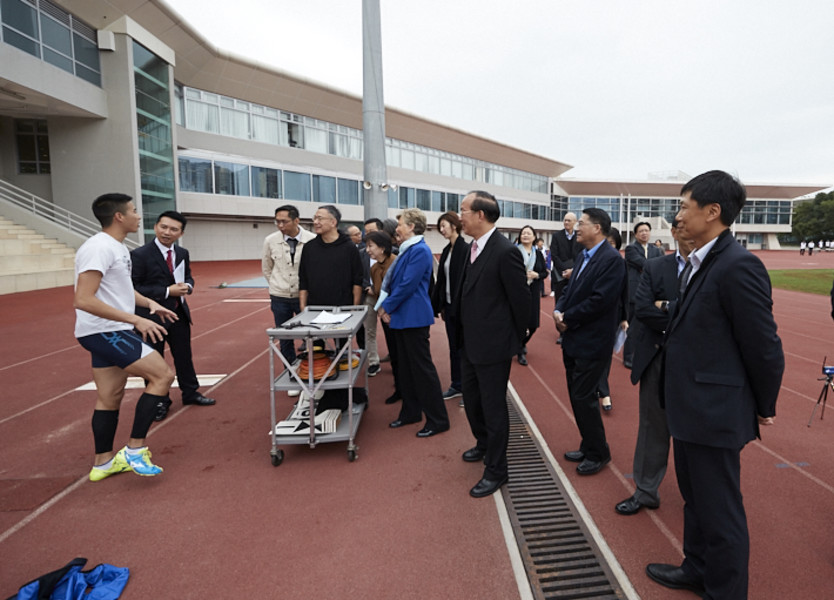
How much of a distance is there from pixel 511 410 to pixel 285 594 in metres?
3.08

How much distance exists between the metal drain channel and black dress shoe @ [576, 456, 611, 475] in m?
0.20

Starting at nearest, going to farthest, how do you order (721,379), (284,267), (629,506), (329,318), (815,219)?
1. (721,379)
2. (629,506)
3. (329,318)
4. (284,267)
5. (815,219)

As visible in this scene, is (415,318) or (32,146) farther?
(32,146)

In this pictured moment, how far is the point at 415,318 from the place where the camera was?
163 inches

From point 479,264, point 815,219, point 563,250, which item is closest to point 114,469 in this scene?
point 479,264

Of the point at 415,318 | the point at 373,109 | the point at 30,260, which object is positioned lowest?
the point at 415,318

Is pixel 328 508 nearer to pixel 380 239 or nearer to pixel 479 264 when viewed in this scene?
pixel 479 264

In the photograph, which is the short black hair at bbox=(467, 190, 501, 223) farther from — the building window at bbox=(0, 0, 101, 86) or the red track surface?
the building window at bbox=(0, 0, 101, 86)

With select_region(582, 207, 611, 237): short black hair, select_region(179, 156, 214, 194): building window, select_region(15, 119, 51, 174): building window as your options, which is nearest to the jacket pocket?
select_region(582, 207, 611, 237): short black hair

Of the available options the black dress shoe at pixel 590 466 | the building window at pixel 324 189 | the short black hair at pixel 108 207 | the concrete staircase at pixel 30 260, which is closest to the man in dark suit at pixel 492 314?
the black dress shoe at pixel 590 466

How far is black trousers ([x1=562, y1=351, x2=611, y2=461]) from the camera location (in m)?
3.30

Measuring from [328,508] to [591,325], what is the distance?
7.57 ft

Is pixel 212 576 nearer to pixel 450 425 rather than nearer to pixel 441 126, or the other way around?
pixel 450 425

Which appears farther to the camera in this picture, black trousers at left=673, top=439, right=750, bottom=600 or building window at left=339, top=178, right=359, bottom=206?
building window at left=339, top=178, right=359, bottom=206
